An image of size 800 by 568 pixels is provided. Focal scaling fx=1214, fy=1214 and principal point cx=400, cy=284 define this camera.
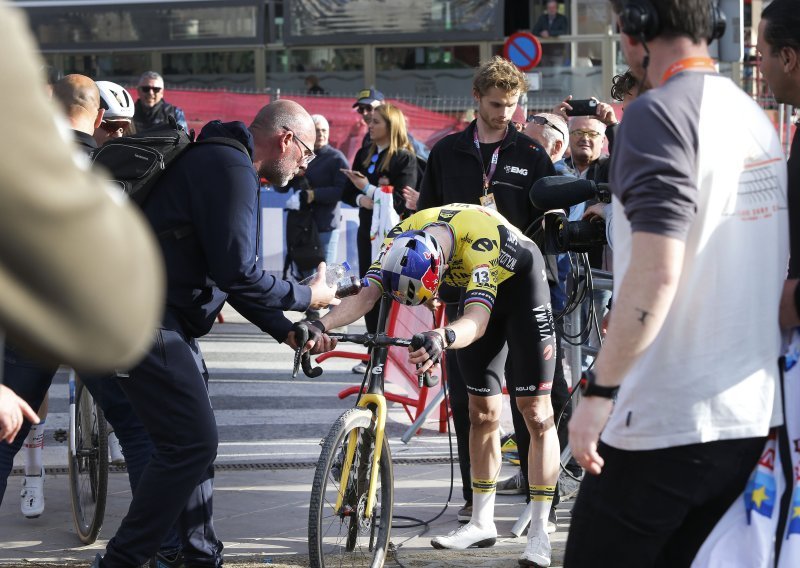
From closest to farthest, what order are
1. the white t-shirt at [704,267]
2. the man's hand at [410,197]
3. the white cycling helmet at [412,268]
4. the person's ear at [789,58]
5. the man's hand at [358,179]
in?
the white t-shirt at [704,267]
the person's ear at [789,58]
the white cycling helmet at [412,268]
the man's hand at [410,197]
the man's hand at [358,179]

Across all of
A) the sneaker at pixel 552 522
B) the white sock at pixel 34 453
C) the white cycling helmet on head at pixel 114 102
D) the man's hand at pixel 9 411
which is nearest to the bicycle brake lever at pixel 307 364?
the sneaker at pixel 552 522

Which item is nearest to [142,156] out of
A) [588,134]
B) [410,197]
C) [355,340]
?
[355,340]

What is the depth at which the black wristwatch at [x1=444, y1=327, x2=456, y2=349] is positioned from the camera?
4543 millimetres

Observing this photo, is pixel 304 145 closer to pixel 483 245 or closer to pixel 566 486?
pixel 483 245

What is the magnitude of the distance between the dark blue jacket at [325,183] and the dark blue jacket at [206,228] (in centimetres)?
702

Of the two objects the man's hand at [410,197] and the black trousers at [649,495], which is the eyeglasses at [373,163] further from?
the black trousers at [649,495]

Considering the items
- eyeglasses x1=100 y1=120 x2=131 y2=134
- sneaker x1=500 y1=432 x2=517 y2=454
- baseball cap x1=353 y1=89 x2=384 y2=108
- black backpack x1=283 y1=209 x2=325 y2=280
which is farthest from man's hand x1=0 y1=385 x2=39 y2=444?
baseball cap x1=353 y1=89 x2=384 y2=108

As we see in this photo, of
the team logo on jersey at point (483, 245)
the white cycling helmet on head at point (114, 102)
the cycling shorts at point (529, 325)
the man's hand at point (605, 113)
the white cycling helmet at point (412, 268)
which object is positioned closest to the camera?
the white cycling helmet at point (412, 268)

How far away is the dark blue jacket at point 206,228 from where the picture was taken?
14.2 feet

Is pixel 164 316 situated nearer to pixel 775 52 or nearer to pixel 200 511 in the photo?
pixel 200 511

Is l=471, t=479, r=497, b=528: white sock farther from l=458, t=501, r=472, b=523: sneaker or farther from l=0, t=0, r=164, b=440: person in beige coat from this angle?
l=0, t=0, r=164, b=440: person in beige coat

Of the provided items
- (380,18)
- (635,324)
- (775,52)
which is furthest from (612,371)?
(380,18)

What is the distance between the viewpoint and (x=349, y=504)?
488cm

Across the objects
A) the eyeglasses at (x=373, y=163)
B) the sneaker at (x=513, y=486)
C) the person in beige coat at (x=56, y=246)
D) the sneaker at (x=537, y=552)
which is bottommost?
the sneaker at (x=513, y=486)
